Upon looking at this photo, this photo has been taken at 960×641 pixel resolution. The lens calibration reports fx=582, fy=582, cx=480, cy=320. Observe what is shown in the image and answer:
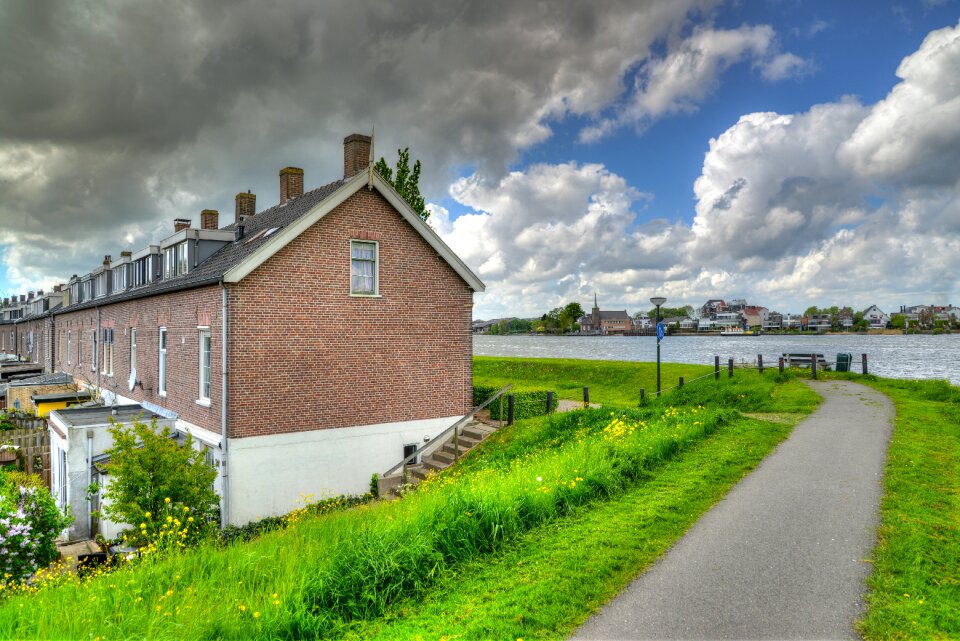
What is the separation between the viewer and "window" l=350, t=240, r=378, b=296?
62.0 ft

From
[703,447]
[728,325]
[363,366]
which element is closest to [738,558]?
[703,447]

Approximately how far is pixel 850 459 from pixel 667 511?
231 inches

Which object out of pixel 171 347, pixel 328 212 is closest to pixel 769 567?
pixel 328 212

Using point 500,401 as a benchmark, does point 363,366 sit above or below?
above

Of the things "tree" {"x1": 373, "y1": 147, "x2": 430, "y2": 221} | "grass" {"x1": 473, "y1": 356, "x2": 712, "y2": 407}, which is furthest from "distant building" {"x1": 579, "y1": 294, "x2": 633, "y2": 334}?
"tree" {"x1": 373, "y1": 147, "x2": 430, "y2": 221}

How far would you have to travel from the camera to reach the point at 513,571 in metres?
7.25

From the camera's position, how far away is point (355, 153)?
20984 millimetres

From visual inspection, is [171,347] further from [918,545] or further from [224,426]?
[918,545]

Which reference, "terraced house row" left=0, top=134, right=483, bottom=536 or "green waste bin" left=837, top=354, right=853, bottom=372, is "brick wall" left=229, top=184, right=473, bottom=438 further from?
"green waste bin" left=837, top=354, right=853, bottom=372

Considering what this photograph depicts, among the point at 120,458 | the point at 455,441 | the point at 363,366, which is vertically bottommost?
the point at 455,441

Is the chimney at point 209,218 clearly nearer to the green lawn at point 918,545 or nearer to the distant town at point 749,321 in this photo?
the green lawn at point 918,545

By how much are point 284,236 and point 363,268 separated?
2940 millimetres

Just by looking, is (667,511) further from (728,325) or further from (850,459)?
(728,325)

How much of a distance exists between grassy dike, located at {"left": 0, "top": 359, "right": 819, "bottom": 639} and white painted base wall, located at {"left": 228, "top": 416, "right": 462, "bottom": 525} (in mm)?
7924
